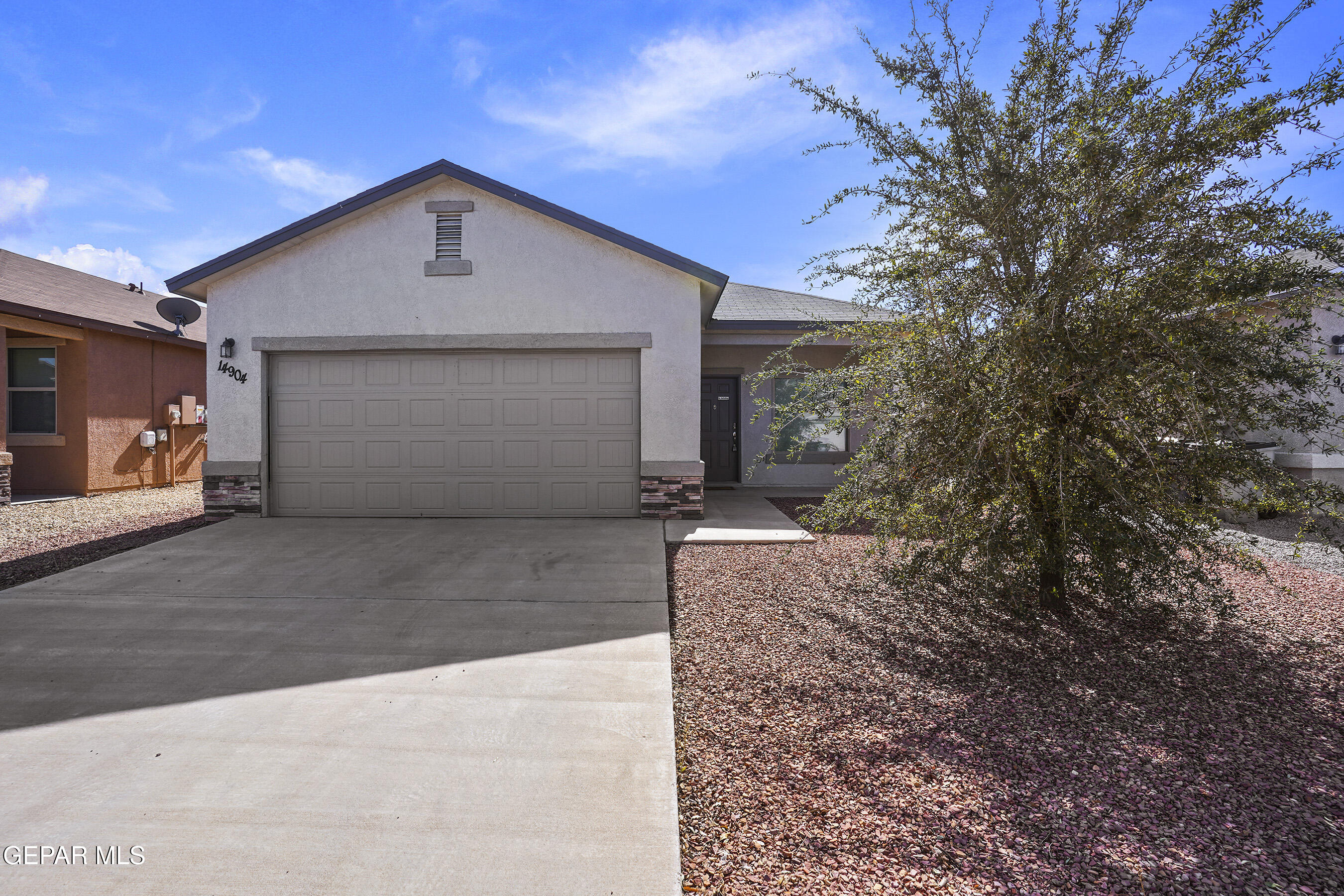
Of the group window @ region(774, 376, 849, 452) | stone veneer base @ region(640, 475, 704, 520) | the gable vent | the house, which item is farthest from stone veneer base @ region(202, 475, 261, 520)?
window @ region(774, 376, 849, 452)

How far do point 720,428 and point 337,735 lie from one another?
978cm

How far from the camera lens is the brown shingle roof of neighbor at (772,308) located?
1110 centimetres

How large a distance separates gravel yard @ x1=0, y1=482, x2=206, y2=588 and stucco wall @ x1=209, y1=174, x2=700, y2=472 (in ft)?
6.98

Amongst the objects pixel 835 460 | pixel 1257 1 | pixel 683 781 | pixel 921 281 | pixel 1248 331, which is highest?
pixel 1257 1

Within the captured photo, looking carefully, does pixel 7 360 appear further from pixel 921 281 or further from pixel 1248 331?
pixel 1248 331

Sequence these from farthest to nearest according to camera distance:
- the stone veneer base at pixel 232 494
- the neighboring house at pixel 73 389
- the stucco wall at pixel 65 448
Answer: the stucco wall at pixel 65 448 → the neighboring house at pixel 73 389 → the stone veneer base at pixel 232 494

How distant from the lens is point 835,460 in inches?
479

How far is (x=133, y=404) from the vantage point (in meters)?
11.8

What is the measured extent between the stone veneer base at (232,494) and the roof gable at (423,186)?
2546 millimetres

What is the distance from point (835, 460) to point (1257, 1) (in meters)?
9.07

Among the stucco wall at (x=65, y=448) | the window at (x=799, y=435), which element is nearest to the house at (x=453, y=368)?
the window at (x=799, y=435)

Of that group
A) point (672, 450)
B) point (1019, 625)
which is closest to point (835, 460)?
point (672, 450)

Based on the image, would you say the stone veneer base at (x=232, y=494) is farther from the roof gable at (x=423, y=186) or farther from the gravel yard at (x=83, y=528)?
the roof gable at (x=423, y=186)

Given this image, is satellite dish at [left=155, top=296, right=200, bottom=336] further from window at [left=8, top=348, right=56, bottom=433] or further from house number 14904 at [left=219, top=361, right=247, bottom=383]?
house number 14904 at [left=219, top=361, right=247, bottom=383]
